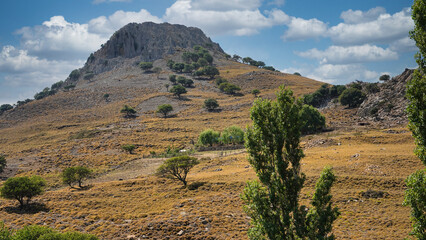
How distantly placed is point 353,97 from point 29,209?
9530 centimetres

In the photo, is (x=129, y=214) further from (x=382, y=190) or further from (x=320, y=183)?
(x=382, y=190)

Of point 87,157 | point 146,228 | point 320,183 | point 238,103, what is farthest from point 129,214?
point 238,103

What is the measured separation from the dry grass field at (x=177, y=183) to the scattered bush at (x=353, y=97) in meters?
3.98

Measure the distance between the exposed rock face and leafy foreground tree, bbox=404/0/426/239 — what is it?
6403cm

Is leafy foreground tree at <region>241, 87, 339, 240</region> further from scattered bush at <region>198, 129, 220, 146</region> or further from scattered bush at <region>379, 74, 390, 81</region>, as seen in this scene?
scattered bush at <region>379, 74, 390, 81</region>

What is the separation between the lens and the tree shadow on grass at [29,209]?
3142 cm

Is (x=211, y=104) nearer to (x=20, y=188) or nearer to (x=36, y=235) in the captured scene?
(x=20, y=188)

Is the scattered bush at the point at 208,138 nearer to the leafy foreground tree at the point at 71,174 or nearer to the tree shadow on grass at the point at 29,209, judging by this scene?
the leafy foreground tree at the point at 71,174

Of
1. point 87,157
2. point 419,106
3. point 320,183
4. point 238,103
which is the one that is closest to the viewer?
point 419,106

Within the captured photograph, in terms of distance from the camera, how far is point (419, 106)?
10.4 metres

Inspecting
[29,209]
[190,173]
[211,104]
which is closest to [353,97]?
[211,104]

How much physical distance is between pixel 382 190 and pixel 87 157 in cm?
6942

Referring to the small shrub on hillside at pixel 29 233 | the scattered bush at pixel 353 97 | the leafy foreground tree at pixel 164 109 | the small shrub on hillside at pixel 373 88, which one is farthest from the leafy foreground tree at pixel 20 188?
the small shrub on hillside at pixel 373 88

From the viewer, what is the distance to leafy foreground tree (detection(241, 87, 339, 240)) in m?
12.8
